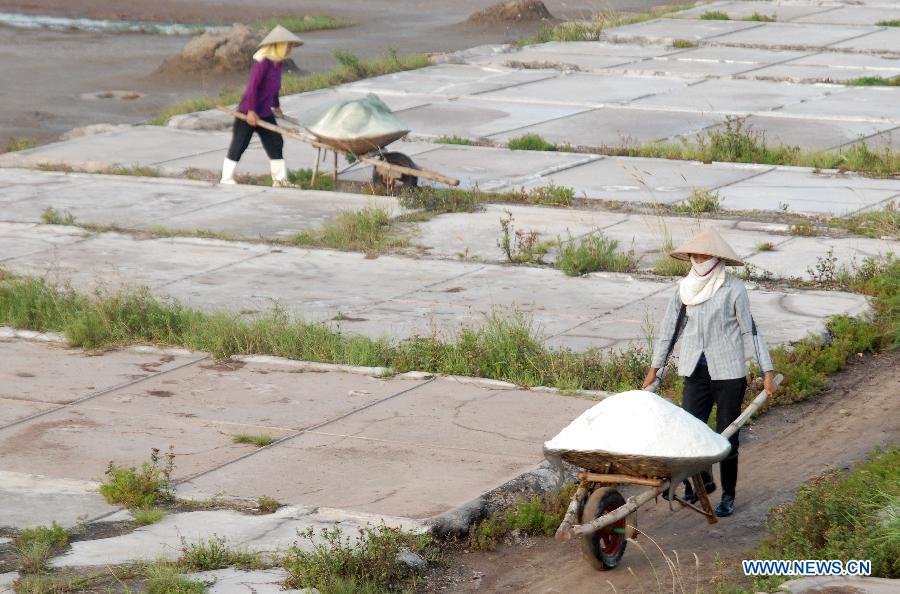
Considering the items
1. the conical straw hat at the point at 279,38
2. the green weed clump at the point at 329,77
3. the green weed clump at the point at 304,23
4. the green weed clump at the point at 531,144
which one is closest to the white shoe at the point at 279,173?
the conical straw hat at the point at 279,38

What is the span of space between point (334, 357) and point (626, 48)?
17478 mm

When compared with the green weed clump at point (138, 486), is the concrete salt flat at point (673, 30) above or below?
above

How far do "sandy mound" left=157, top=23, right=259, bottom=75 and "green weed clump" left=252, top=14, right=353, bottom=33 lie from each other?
391 centimetres

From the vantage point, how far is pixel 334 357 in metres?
10.2

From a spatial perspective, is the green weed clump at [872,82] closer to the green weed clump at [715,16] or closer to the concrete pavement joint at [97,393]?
the green weed clump at [715,16]

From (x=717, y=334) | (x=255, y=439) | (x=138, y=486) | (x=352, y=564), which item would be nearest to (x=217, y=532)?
(x=138, y=486)

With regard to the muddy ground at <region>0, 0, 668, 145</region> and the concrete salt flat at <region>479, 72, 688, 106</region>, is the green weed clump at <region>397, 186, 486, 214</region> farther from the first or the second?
the muddy ground at <region>0, 0, 668, 145</region>

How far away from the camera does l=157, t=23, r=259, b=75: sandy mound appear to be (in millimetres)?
25109

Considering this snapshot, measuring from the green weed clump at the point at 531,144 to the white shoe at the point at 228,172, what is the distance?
364 cm

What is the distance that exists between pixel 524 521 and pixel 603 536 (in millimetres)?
664

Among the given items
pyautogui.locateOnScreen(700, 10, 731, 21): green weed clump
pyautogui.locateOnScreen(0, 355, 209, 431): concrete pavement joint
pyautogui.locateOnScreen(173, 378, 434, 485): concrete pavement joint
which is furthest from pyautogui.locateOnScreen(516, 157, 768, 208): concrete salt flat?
pyautogui.locateOnScreen(700, 10, 731, 21): green weed clump

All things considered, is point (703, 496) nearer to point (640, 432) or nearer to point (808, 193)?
point (640, 432)

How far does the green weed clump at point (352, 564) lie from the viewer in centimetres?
651

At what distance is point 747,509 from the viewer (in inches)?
306
